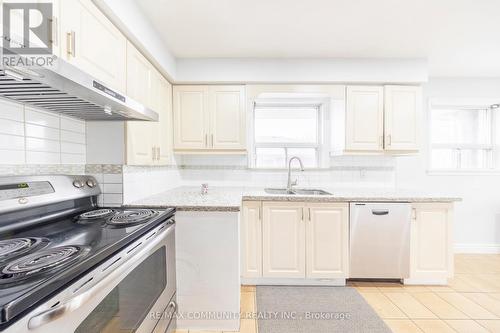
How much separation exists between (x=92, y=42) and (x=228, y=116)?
159 cm

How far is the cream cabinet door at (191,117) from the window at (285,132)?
0.72 metres

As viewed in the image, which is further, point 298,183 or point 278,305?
point 298,183

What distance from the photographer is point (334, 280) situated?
2.50m

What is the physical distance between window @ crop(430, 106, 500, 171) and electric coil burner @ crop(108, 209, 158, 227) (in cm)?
355

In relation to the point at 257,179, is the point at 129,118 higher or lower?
higher

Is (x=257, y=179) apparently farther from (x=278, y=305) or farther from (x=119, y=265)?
(x=119, y=265)

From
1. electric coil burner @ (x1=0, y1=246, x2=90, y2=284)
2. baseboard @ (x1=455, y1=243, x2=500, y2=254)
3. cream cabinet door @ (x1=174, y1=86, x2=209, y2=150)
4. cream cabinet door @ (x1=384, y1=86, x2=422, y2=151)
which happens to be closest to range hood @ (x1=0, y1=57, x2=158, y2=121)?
electric coil burner @ (x1=0, y1=246, x2=90, y2=284)

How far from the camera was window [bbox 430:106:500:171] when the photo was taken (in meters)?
3.44

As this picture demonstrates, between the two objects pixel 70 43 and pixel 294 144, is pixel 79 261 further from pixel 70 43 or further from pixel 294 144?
pixel 294 144

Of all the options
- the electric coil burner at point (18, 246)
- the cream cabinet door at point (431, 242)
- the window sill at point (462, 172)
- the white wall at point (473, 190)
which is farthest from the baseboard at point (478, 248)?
the electric coil burner at point (18, 246)

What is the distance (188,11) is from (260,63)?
101 centimetres

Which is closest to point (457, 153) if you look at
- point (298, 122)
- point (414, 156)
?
point (414, 156)

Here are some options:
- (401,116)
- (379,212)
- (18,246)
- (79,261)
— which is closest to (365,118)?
(401,116)

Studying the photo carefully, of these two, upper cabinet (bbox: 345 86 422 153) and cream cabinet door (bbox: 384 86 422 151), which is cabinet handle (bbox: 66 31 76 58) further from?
cream cabinet door (bbox: 384 86 422 151)
